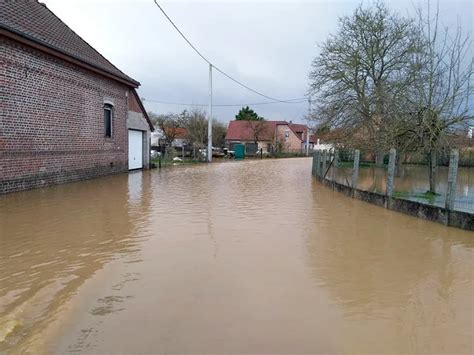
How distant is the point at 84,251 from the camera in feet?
19.5

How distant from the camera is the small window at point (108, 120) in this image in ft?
59.1

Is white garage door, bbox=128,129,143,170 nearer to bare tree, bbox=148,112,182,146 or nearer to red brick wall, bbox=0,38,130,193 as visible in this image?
red brick wall, bbox=0,38,130,193

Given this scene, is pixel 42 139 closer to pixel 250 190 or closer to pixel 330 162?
pixel 250 190

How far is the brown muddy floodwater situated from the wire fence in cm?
99

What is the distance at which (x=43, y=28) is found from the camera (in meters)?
13.8

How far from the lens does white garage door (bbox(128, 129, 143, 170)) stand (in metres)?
Result: 21.3

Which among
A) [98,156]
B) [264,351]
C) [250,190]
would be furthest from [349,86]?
[264,351]

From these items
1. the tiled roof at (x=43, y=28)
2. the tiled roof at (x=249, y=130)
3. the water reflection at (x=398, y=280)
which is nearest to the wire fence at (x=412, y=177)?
the water reflection at (x=398, y=280)

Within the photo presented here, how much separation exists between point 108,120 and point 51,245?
516 inches

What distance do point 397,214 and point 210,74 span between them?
28643 millimetres

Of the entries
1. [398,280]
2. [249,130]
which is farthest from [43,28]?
[249,130]

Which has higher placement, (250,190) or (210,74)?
(210,74)

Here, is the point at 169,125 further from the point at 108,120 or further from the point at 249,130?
the point at 108,120

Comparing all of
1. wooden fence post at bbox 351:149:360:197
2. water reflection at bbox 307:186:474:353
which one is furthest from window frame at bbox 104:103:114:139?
water reflection at bbox 307:186:474:353
